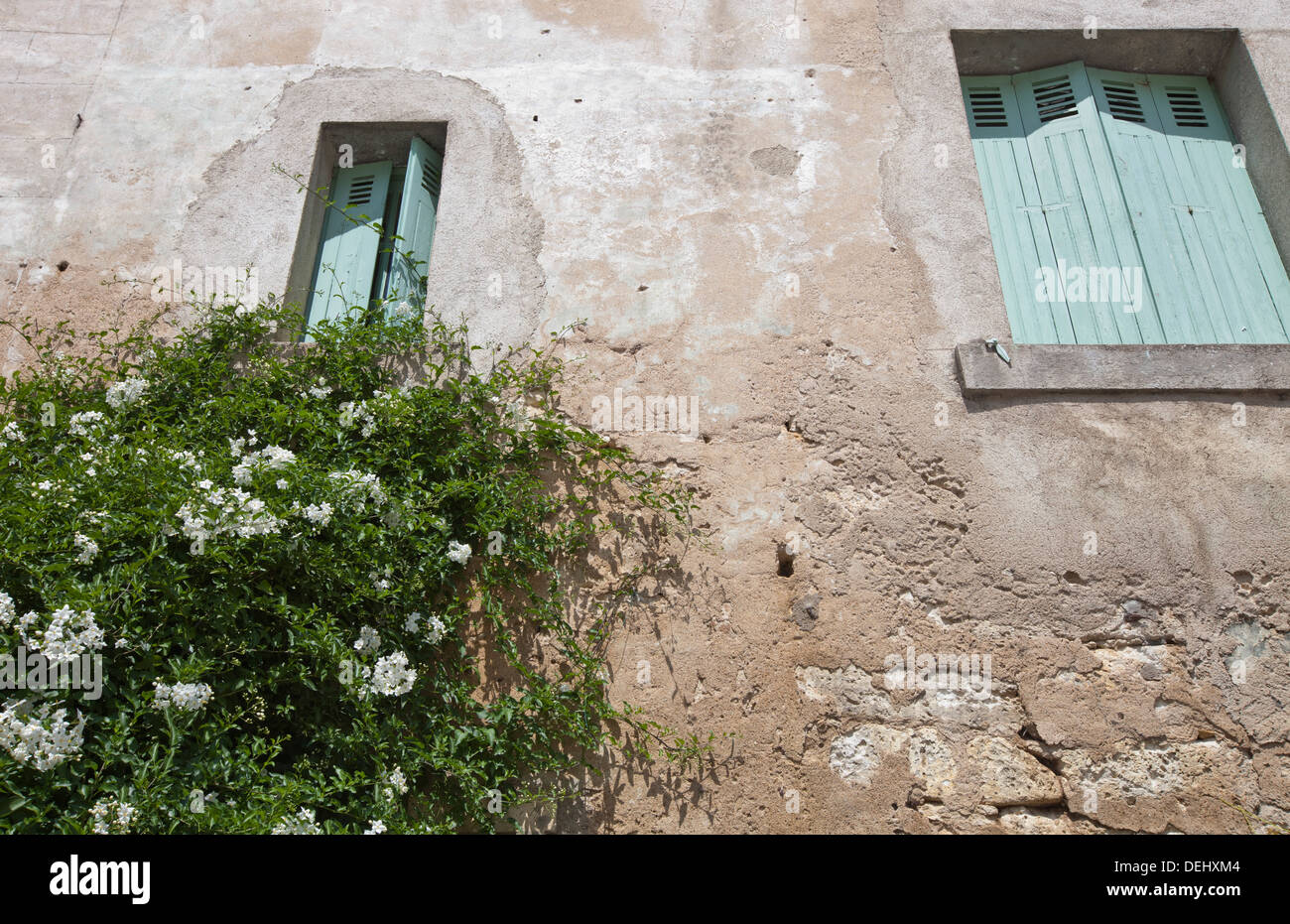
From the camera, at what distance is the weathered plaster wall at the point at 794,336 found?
11.3ft

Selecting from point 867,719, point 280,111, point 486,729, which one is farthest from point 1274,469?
point 280,111

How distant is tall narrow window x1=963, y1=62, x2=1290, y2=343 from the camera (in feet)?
14.3

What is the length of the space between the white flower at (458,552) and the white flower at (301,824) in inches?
40.6

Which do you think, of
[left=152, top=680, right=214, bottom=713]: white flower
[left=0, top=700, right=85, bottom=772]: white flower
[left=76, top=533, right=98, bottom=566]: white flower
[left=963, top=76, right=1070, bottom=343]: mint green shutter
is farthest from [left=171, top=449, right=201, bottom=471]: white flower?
[left=963, top=76, right=1070, bottom=343]: mint green shutter

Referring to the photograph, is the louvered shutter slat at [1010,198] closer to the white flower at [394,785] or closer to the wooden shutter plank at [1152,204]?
the wooden shutter plank at [1152,204]

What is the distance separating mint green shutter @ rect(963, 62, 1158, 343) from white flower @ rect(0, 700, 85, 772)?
4.15 meters

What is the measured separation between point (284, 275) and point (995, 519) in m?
3.50

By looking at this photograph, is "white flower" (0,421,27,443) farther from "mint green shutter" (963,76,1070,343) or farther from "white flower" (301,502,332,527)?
"mint green shutter" (963,76,1070,343)

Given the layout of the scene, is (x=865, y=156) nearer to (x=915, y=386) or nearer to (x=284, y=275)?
(x=915, y=386)

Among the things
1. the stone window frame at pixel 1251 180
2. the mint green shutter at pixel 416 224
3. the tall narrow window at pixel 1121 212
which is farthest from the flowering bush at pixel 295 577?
the tall narrow window at pixel 1121 212

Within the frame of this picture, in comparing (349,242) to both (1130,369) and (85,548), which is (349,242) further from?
(1130,369)

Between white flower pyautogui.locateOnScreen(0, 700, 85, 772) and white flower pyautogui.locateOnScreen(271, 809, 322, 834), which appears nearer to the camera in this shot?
white flower pyautogui.locateOnScreen(0, 700, 85, 772)

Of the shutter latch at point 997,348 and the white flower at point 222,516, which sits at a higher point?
the shutter latch at point 997,348
